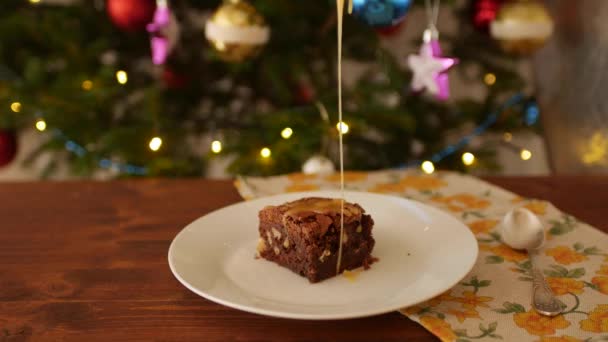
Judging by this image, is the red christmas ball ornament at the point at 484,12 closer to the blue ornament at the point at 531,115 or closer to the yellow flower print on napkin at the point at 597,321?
the blue ornament at the point at 531,115

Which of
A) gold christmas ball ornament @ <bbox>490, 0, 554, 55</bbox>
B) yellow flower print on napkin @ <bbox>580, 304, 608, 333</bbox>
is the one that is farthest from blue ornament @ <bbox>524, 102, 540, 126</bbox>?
yellow flower print on napkin @ <bbox>580, 304, 608, 333</bbox>

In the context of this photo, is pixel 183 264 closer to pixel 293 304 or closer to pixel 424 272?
pixel 293 304

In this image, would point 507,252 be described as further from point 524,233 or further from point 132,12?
point 132,12

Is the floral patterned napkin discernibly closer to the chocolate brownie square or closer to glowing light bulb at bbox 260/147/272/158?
the chocolate brownie square

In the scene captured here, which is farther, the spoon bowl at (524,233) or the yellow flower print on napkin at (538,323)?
the spoon bowl at (524,233)

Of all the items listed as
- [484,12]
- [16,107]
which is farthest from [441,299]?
[16,107]

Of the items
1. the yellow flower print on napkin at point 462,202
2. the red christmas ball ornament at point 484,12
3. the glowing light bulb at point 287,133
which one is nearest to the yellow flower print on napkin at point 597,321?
the yellow flower print on napkin at point 462,202
